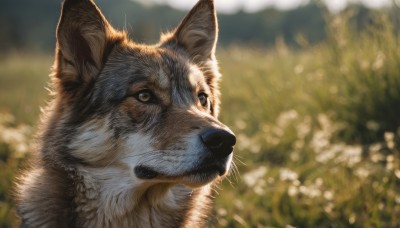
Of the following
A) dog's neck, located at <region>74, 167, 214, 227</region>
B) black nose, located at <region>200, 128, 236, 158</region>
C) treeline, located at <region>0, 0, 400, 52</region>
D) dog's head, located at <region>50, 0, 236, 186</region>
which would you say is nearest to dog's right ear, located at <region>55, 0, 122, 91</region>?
dog's head, located at <region>50, 0, 236, 186</region>

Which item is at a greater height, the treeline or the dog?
the dog

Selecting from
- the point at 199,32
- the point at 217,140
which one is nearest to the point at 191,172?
the point at 217,140

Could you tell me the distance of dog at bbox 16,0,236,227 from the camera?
3074mm

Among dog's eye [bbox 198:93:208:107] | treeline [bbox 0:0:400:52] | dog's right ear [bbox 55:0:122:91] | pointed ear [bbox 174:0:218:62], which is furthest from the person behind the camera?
treeline [bbox 0:0:400:52]

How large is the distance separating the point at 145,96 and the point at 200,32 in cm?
112

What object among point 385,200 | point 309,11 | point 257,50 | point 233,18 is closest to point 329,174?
point 385,200

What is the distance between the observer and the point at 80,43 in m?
3.54

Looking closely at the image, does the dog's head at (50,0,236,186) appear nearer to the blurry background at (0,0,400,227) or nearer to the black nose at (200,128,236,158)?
the black nose at (200,128,236,158)

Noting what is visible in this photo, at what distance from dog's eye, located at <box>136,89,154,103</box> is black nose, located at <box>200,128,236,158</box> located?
0.66m

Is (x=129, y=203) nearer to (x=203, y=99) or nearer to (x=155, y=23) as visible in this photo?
(x=203, y=99)

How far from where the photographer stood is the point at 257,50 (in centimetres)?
1155

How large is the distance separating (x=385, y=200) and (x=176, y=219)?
212cm

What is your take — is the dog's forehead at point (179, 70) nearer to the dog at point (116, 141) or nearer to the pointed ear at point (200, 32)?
the dog at point (116, 141)

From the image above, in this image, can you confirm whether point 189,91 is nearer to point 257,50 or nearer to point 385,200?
point 385,200
